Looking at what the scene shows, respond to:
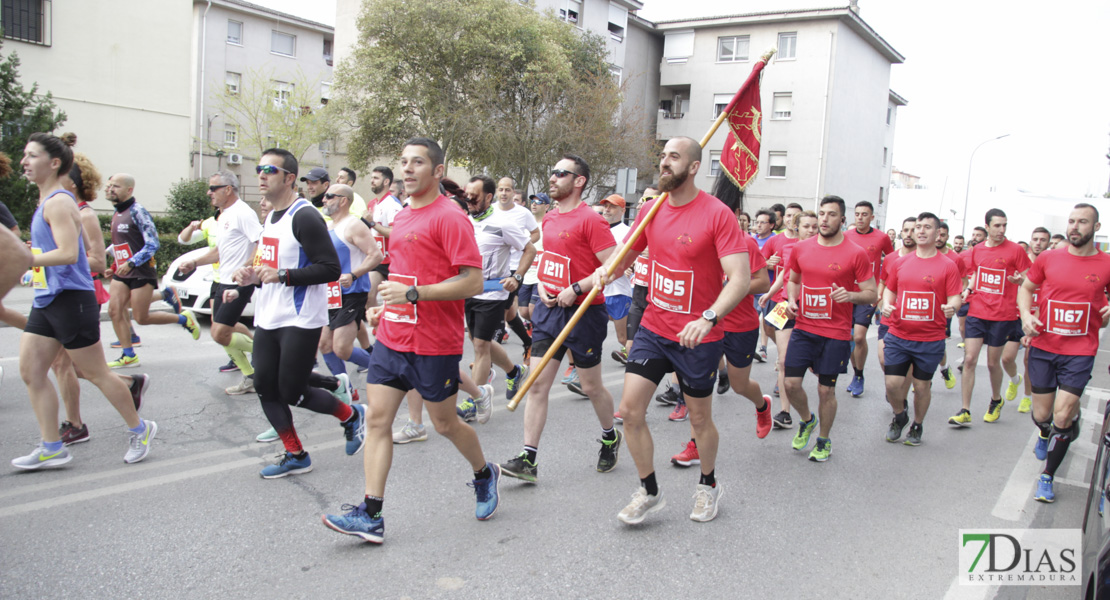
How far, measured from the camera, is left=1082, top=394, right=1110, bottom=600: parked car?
89.4 inches

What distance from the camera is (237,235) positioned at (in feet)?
17.6

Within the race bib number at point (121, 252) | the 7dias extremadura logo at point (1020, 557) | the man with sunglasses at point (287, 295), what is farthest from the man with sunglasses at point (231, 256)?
the 7dias extremadura logo at point (1020, 557)

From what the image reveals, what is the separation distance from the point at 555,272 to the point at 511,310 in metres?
2.69

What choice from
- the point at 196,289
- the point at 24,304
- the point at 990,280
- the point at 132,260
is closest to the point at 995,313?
the point at 990,280

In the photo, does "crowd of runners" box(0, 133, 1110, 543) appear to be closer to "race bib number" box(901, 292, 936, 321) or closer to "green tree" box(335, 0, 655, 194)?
"race bib number" box(901, 292, 936, 321)

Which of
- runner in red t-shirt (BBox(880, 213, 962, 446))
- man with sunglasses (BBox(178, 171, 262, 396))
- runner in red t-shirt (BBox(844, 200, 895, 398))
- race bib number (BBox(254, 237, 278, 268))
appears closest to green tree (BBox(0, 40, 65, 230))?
man with sunglasses (BBox(178, 171, 262, 396))

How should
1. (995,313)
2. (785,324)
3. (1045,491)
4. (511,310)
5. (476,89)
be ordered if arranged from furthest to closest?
1. (476,89)
2. (511,310)
3. (995,313)
4. (785,324)
5. (1045,491)

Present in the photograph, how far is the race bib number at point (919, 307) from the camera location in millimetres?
5883

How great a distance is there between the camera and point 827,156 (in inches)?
1437

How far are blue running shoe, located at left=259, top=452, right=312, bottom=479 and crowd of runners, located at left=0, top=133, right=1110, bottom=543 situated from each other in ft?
→ 0.04

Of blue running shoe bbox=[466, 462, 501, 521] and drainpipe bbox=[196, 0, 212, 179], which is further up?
drainpipe bbox=[196, 0, 212, 179]

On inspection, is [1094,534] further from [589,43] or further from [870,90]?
[870,90]

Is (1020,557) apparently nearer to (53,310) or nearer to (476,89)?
(53,310)

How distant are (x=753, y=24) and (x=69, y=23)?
98.4 ft
